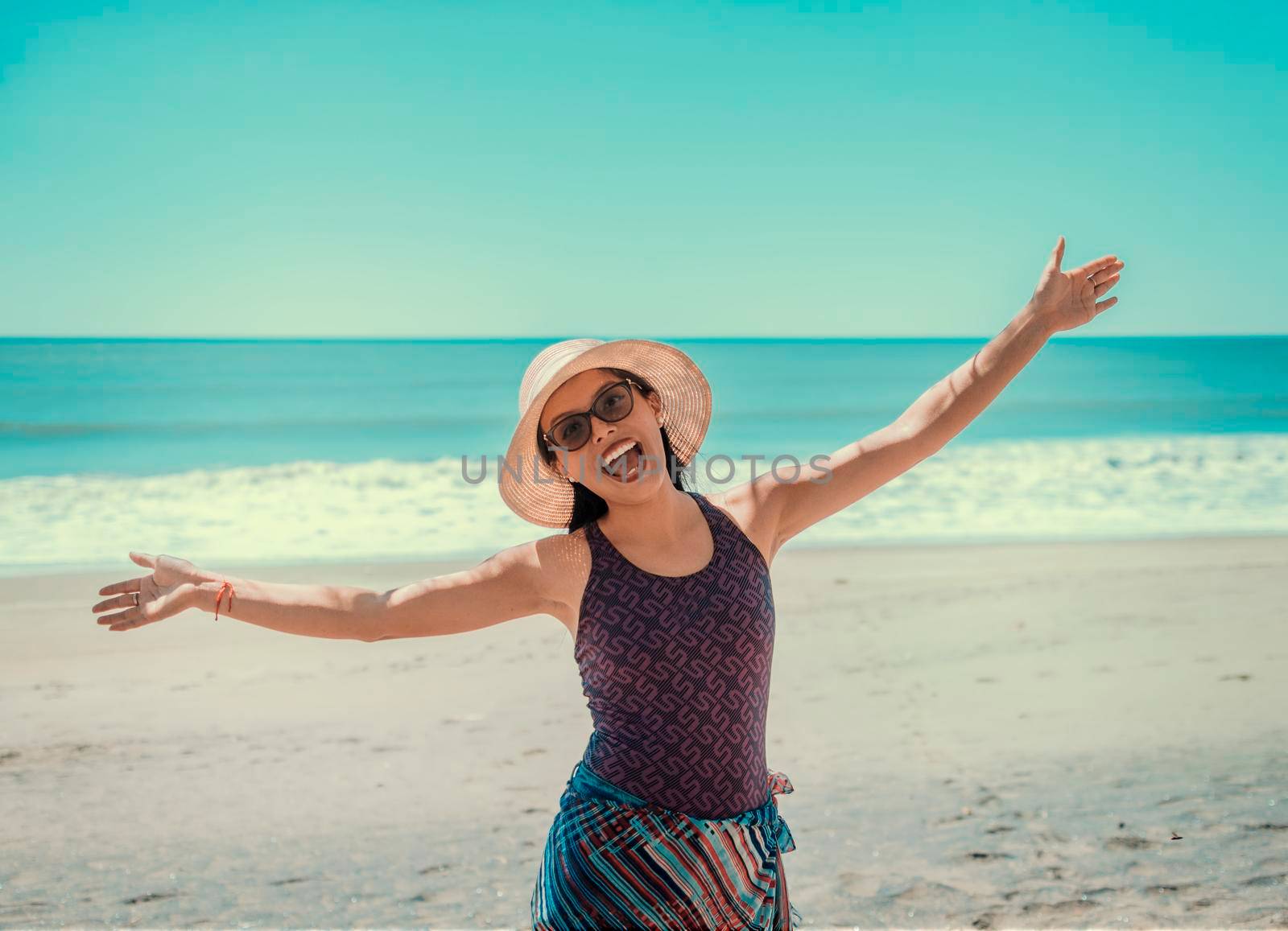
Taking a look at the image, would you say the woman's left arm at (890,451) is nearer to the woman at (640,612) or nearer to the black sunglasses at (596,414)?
the woman at (640,612)

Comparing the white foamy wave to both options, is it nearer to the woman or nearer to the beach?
the beach

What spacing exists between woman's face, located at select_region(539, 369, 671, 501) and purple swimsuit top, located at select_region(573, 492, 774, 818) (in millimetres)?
139

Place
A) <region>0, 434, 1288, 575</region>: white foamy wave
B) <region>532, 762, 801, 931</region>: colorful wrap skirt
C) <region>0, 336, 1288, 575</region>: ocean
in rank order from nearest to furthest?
<region>532, 762, 801, 931</region>: colorful wrap skirt
<region>0, 434, 1288, 575</region>: white foamy wave
<region>0, 336, 1288, 575</region>: ocean

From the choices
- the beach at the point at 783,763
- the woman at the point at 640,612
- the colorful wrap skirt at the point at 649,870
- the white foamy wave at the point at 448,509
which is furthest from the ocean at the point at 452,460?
the beach at the point at 783,763

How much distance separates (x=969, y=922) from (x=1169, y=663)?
3412 millimetres

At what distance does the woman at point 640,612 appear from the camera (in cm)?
193

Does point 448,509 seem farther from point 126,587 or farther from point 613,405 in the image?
point 613,405

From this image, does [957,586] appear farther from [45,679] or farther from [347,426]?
[347,426]

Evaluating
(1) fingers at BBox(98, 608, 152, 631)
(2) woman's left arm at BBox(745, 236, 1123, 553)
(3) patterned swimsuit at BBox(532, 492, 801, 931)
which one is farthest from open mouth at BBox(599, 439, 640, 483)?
(1) fingers at BBox(98, 608, 152, 631)

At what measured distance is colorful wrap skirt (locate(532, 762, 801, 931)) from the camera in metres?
1.89

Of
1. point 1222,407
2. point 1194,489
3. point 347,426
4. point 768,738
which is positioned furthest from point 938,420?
point 1222,407

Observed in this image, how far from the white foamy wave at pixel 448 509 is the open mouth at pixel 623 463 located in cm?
577

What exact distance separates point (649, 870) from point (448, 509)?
36.1ft

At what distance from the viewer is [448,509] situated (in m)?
12.7
